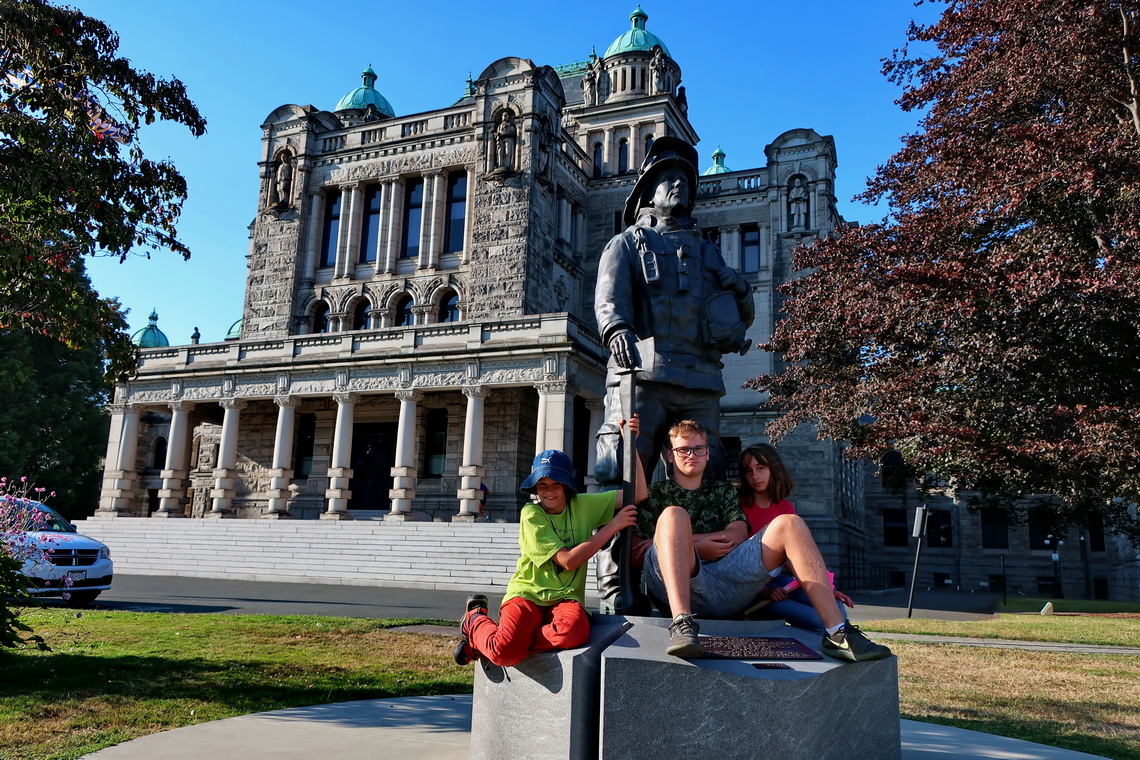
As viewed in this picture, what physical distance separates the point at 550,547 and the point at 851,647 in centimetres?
154

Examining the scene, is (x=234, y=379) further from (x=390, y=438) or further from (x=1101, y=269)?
(x=1101, y=269)

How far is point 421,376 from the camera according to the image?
97.1ft

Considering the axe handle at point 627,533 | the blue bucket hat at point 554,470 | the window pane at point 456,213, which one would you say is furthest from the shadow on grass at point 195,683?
the window pane at point 456,213

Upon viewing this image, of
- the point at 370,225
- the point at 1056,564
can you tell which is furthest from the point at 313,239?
the point at 1056,564

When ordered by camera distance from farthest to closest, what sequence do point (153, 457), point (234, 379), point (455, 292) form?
point (153, 457)
point (455, 292)
point (234, 379)

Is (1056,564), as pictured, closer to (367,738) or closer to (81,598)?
(81,598)

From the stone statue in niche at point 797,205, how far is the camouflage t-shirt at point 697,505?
33760mm

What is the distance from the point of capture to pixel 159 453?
155 feet

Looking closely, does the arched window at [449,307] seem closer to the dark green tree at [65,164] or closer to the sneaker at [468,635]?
the dark green tree at [65,164]

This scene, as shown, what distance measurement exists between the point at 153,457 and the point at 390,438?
20686 mm

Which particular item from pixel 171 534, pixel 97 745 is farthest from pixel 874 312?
pixel 171 534

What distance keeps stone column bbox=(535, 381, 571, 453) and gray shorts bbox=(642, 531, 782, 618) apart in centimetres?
2208

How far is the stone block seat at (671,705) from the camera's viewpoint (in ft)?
11.6

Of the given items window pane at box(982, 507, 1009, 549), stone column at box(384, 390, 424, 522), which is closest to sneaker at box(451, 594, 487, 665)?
stone column at box(384, 390, 424, 522)
